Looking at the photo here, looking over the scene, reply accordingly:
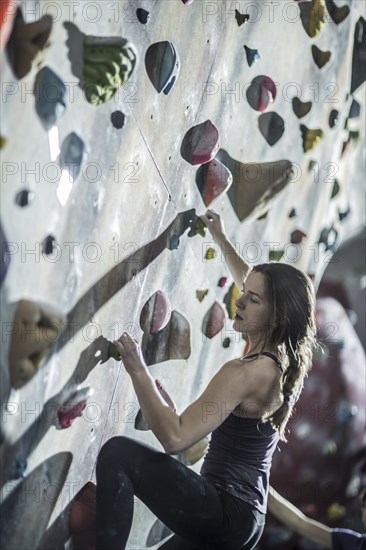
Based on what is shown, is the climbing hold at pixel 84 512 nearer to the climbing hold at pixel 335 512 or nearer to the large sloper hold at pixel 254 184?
the large sloper hold at pixel 254 184

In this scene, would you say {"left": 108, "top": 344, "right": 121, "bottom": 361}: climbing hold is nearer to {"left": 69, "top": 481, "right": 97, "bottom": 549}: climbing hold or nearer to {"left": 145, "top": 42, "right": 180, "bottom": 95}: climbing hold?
{"left": 69, "top": 481, "right": 97, "bottom": 549}: climbing hold

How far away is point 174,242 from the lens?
1.68 meters

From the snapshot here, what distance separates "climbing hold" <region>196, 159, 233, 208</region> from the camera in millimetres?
1734

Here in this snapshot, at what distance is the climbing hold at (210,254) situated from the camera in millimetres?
1797

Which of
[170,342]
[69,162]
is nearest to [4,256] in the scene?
[69,162]

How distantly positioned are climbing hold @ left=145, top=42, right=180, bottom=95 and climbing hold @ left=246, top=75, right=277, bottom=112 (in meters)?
0.38

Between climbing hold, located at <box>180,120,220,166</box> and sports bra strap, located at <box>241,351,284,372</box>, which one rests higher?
climbing hold, located at <box>180,120,220,166</box>

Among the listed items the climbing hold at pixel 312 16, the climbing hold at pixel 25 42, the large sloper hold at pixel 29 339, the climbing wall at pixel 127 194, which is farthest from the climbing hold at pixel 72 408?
the climbing hold at pixel 312 16

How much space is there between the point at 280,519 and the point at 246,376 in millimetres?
779

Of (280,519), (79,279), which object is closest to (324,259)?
(280,519)

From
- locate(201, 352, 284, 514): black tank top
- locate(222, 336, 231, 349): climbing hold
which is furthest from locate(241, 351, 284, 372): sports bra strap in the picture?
locate(222, 336, 231, 349): climbing hold

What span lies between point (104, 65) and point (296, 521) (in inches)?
46.9

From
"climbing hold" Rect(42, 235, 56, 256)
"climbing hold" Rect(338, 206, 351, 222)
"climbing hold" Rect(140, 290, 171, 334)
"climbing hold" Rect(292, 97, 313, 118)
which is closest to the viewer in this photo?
"climbing hold" Rect(42, 235, 56, 256)

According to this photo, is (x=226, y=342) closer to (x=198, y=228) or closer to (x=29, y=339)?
(x=198, y=228)
